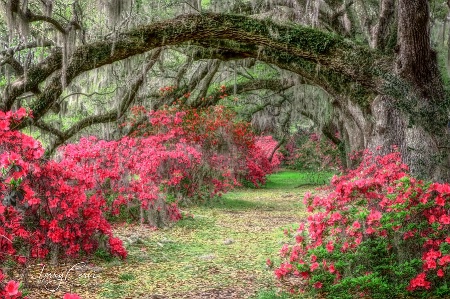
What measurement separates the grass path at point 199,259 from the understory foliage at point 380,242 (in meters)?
0.70

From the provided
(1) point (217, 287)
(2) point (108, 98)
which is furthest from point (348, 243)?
(2) point (108, 98)

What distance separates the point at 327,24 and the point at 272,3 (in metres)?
1.24

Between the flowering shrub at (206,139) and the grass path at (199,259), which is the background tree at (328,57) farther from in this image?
the flowering shrub at (206,139)

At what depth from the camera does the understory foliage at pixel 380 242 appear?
4.73m

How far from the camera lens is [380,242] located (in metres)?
4.93

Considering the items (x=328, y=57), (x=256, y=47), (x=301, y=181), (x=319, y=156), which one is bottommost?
(x=301, y=181)

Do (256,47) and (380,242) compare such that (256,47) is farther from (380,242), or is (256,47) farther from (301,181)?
(301,181)

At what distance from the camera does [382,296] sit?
484cm

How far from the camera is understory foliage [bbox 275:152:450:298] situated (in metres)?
4.73

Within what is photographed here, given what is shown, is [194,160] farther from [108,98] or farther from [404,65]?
[404,65]

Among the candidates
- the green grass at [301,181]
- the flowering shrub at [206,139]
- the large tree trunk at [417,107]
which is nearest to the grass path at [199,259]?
the flowering shrub at [206,139]

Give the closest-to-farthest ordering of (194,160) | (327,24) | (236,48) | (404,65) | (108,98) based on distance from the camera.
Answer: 1. (404,65)
2. (236,48)
3. (327,24)
4. (194,160)
5. (108,98)

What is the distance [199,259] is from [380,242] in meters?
2.89

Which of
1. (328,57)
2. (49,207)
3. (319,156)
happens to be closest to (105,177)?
(49,207)
